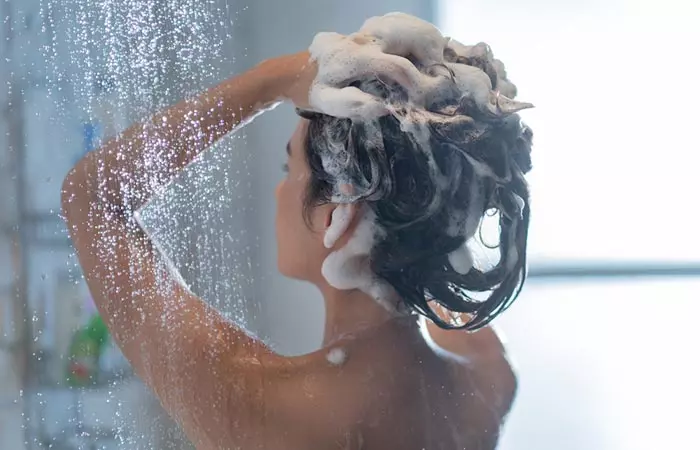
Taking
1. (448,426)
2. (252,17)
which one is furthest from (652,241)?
(252,17)

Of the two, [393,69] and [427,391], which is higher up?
[393,69]

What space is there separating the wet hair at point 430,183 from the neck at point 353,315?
2cm

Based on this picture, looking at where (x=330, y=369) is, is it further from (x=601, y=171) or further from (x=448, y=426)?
(x=601, y=171)

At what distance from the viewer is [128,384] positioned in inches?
20.2

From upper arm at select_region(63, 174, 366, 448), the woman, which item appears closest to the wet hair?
the woman

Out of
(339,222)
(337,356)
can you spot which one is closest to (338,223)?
(339,222)

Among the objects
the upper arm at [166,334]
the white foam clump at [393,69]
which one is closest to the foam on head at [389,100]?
the white foam clump at [393,69]

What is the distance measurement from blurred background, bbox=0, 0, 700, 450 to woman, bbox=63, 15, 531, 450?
0.07 feet

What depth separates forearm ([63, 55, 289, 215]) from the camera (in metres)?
0.52

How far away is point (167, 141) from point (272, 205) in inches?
4.1

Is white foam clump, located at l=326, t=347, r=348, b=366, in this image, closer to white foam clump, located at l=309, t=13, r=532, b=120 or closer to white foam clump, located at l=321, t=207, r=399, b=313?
white foam clump, located at l=321, t=207, r=399, b=313

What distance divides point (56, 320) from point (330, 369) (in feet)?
0.68

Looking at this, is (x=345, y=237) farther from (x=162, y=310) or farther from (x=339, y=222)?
(x=162, y=310)

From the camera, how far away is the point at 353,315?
0.56 m
